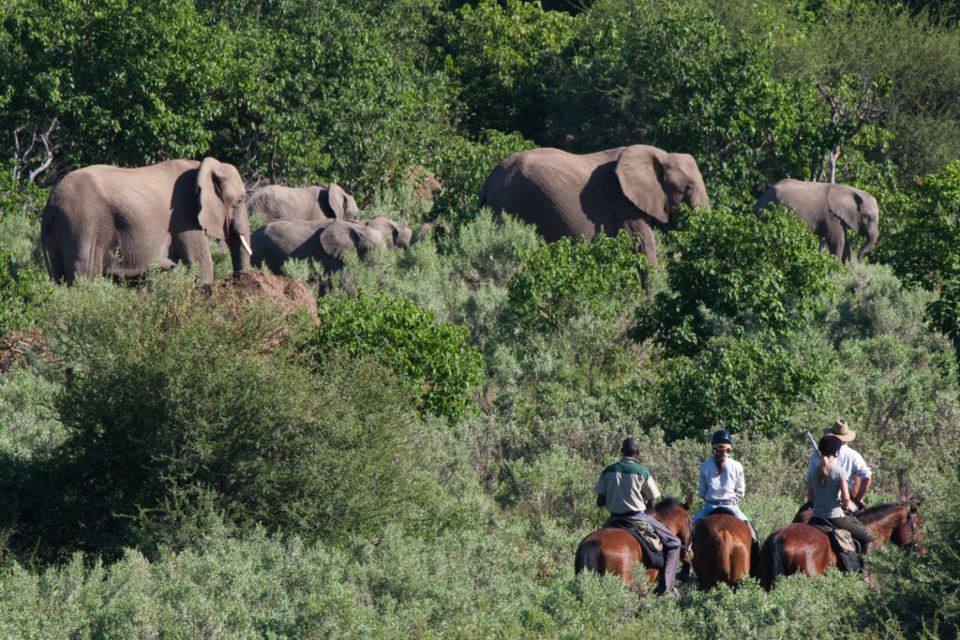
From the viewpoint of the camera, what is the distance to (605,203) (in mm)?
21594

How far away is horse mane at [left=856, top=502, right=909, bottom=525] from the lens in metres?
10.8

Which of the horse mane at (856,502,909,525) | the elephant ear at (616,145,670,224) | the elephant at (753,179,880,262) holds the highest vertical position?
the horse mane at (856,502,909,525)

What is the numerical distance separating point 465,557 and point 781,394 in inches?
179

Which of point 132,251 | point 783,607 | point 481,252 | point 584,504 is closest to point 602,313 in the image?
point 481,252

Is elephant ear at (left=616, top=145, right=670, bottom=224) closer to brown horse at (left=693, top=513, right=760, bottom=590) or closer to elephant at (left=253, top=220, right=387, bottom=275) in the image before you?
elephant at (left=253, top=220, right=387, bottom=275)

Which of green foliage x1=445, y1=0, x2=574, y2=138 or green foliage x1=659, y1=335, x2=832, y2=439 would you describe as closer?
green foliage x1=659, y1=335, x2=832, y2=439

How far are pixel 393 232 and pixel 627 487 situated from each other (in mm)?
12170

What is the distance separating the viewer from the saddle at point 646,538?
1034 centimetres

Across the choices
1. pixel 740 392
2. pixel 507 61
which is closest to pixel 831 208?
pixel 740 392

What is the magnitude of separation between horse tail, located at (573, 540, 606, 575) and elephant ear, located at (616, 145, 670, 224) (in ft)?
38.1

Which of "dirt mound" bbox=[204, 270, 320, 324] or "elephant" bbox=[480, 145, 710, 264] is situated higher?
"dirt mound" bbox=[204, 270, 320, 324]

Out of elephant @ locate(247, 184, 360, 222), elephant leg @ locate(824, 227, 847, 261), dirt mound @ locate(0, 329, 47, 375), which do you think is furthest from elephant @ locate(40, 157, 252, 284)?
elephant leg @ locate(824, 227, 847, 261)

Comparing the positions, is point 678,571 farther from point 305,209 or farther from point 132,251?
point 305,209

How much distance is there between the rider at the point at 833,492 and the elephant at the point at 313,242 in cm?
1013
